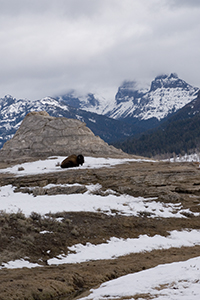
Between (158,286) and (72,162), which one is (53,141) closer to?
(72,162)

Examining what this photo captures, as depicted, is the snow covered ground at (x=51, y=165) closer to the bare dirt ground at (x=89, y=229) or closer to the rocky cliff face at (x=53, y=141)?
the bare dirt ground at (x=89, y=229)

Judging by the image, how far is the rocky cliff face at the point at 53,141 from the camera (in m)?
34.0

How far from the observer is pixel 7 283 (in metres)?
10.1

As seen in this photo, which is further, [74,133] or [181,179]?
[74,133]

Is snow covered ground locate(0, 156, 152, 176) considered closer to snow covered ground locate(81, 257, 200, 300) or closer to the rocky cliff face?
the rocky cliff face

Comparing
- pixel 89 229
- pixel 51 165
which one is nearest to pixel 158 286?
pixel 89 229

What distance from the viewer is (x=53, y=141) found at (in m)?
35.2

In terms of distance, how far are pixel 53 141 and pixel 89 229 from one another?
63.1 feet

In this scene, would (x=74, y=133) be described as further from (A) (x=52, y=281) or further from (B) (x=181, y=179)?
(A) (x=52, y=281)

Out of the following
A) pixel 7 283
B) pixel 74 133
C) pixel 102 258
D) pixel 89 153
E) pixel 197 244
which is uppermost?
pixel 74 133

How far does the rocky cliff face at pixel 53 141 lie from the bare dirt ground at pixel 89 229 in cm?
708

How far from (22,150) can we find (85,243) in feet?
68.3

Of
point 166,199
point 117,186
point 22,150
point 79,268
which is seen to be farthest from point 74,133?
point 79,268

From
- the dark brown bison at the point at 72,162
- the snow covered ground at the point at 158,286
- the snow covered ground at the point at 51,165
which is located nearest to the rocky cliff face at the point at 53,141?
the snow covered ground at the point at 51,165
